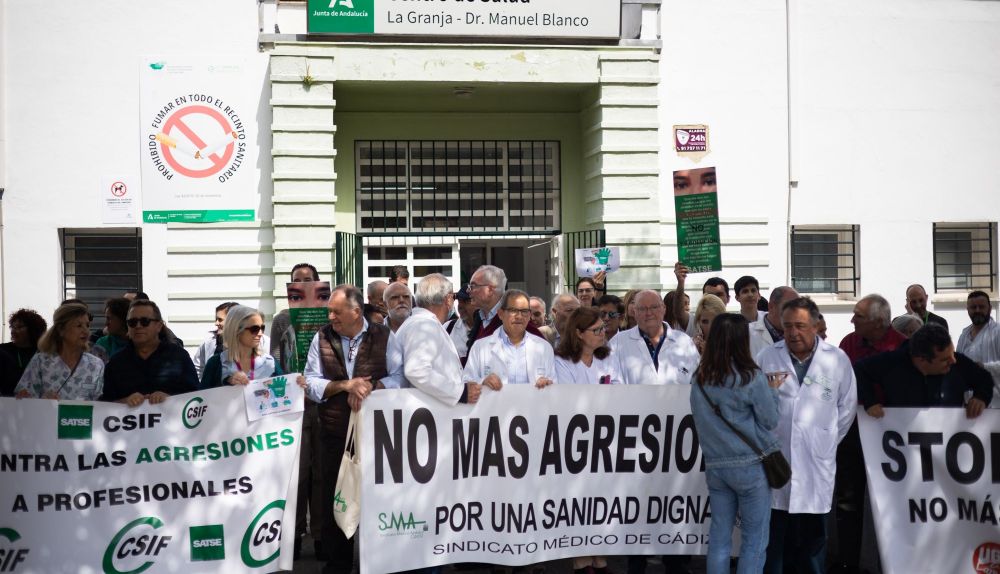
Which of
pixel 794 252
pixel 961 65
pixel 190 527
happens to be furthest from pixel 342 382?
pixel 961 65

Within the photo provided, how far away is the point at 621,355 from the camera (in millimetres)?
7816

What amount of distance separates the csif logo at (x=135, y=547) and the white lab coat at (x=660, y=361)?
3.51 m

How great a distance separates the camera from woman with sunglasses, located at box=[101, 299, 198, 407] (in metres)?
7.01

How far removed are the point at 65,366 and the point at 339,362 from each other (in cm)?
204

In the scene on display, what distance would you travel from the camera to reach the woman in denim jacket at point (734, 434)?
6.26 m

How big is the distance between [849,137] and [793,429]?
9.88 meters

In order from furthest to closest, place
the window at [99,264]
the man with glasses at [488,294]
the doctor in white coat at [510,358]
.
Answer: the window at [99,264], the man with glasses at [488,294], the doctor in white coat at [510,358]

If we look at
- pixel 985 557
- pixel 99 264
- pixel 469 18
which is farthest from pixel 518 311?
pixel 99 264

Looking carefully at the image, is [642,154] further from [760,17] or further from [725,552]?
[725,552]

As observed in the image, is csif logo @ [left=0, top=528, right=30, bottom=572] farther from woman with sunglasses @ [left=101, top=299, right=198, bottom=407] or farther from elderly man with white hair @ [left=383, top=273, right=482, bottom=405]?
elderly man with white hair @ [left=383, top=273, right=482, bottom=405]

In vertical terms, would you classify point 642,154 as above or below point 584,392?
above

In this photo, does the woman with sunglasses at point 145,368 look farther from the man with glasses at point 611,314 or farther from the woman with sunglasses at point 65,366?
the man with glasses at point 611,314

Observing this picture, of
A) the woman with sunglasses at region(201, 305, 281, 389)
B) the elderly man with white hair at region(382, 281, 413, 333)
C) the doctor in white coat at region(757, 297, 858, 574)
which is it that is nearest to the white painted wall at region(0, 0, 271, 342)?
the elderly man with white hair at region(382, 281, 413, 333)

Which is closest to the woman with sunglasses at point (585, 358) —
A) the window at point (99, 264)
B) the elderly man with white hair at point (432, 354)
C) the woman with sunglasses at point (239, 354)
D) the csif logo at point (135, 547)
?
the elderly man with white hair at point (432, 354)
